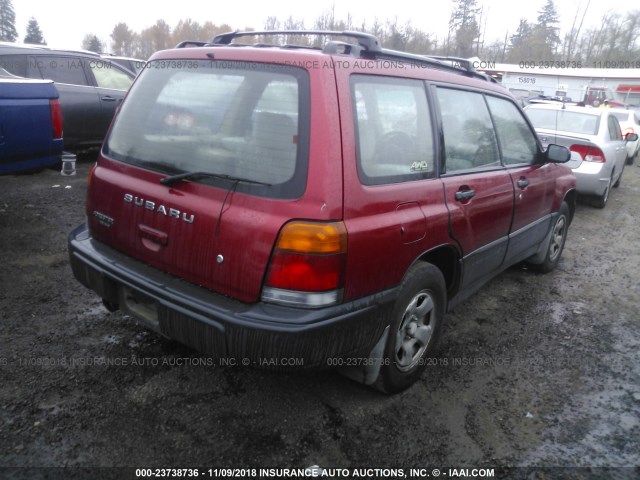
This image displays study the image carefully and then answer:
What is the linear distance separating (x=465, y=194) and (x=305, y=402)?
4.90 ft

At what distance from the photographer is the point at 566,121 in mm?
8055

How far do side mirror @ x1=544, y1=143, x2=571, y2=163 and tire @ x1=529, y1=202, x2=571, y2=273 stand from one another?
0.76m

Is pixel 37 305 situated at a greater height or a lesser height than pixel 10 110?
lesser

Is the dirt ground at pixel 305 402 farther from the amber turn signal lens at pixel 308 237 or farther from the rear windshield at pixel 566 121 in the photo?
the rear windshield at pixel 566 121

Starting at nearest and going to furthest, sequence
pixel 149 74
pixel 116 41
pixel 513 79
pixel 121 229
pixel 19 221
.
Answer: pixel 121 229 → pixel 149 74 → pixel 19 221 → pixel 513 79 → pixel 116 41

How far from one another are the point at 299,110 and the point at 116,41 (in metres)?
98.9

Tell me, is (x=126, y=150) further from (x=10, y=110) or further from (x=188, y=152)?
(x=10, y=110)

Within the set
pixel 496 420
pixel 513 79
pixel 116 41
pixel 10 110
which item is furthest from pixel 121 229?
pixel 116 41

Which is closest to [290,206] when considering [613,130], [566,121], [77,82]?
[77,82]

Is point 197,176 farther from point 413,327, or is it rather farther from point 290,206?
point 413,327

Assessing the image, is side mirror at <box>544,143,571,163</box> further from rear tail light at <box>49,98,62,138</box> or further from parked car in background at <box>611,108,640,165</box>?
parked car in background at <box>611,108,640,165</box>

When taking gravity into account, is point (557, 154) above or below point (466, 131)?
below

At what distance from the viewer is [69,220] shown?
5340 millimetres

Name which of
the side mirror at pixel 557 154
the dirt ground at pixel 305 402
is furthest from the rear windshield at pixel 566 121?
the dirt ground at pixel 305 402
